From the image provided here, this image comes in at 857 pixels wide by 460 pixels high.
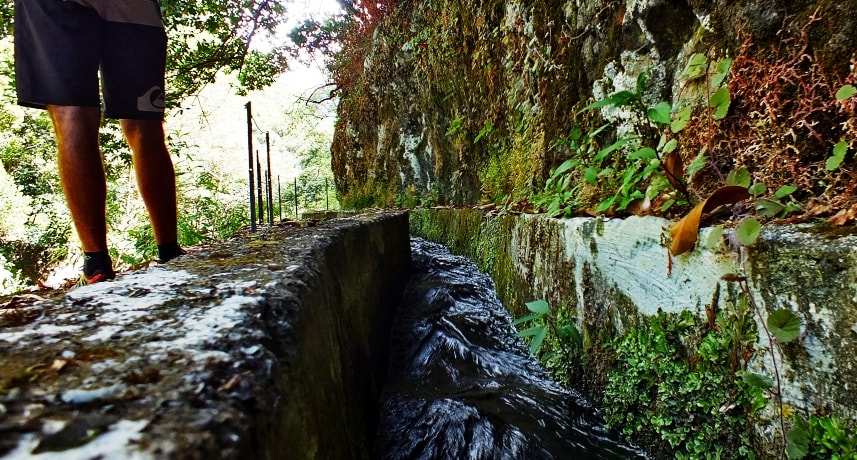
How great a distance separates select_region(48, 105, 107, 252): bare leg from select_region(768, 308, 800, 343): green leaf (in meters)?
2.11

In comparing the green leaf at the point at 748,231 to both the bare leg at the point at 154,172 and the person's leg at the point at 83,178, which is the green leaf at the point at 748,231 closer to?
the person's leg at the point at 83,178

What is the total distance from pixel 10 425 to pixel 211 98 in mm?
24117

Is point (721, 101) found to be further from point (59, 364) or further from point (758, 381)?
point (59, 364)

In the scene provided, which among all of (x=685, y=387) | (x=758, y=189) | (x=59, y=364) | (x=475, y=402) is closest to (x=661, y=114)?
(x=758, y=189)

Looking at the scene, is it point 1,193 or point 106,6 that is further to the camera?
point 1,193

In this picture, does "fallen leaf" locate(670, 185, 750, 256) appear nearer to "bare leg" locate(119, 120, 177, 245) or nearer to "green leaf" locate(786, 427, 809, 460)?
"green leaf" locate(786, 427, 809, 460)

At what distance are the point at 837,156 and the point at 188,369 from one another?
5.33ft

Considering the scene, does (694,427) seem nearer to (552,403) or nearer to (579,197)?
(552,403)

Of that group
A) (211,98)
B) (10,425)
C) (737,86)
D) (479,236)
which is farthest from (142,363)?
(211,98)

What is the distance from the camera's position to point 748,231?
3.28ft

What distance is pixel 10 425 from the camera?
421mm

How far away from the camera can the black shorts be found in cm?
157

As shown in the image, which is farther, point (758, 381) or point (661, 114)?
point (661, 114)

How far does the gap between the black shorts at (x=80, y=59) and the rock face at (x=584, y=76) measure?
224cm
